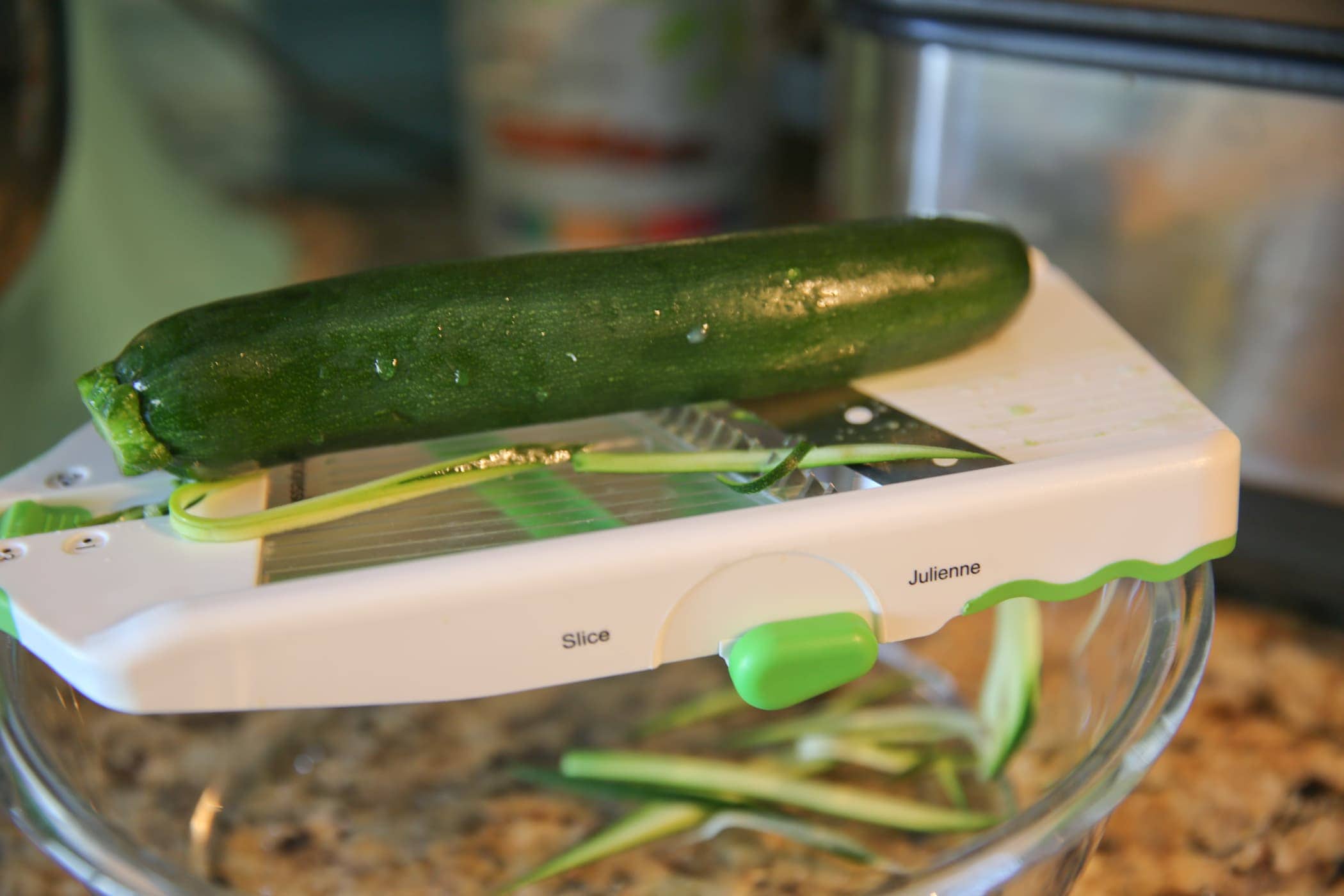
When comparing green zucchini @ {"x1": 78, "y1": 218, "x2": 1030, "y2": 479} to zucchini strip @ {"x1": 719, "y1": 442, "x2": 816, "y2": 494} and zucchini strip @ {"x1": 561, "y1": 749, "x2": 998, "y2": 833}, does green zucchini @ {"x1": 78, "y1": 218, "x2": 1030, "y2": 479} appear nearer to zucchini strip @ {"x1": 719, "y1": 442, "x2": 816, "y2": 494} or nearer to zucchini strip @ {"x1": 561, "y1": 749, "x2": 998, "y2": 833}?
zucchini strip @ {"x1": 719, "y1": 442, "x2": 816, "y2": 494}

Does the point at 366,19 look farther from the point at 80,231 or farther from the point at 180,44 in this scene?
the point at 80,231

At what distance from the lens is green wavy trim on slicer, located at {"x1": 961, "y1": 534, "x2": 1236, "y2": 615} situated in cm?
48

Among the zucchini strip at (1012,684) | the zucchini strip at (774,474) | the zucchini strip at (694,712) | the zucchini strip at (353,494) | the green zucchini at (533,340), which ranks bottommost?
the zucchini strip at (694,712)

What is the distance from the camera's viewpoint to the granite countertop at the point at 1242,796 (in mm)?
590

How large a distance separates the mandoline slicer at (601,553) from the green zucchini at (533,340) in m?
0.03

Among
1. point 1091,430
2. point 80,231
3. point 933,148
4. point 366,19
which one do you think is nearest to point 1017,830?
point 1091,430

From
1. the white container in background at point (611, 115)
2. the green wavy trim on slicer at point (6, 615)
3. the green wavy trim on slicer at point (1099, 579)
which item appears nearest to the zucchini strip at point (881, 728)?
the green wavy trim on slicer at point (1099, 579)

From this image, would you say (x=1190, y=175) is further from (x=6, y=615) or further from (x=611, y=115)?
(x=6, y=615)

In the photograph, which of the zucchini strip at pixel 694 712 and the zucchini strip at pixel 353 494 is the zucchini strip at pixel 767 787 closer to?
the zucchini strip at pixel 694 712

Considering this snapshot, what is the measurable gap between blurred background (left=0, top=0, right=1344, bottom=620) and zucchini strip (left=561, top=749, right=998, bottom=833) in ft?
0.86

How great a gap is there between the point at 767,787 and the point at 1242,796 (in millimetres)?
256

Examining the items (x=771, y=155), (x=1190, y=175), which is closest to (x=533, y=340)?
(x=1190, y=175)

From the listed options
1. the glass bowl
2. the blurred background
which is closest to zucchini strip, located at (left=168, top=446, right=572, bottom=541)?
the glass bowl

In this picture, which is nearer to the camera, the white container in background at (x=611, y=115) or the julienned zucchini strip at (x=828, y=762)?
the julienned zucchini strip at (x=828, y=762)
